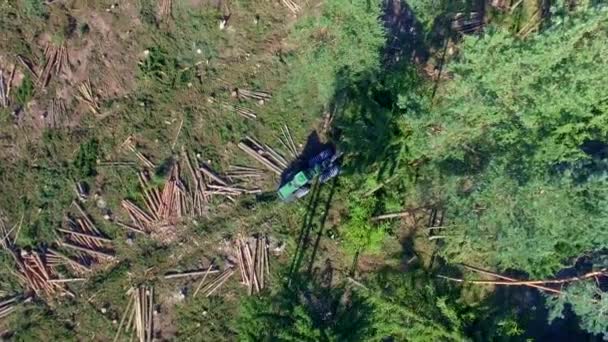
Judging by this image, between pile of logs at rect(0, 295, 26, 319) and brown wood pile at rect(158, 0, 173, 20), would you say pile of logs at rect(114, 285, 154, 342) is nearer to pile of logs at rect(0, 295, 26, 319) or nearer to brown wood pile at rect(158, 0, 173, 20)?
pile of logs at rect(0, 295, 26, 319)

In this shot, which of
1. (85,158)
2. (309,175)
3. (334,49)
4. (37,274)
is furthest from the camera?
(85,158)

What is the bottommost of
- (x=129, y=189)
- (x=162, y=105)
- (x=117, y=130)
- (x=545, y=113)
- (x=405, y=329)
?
(x=405, y=329)

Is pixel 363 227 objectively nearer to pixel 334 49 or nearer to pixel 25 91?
pixel 334 49

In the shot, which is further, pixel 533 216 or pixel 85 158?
pixel 85 158

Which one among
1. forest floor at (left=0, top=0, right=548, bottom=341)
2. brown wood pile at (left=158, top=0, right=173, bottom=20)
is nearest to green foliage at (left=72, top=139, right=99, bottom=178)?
forest floor at (left=0, top=0, right=548, bottom=341)

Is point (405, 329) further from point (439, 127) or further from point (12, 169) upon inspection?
point (12, 169)

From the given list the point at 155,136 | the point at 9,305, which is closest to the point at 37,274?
the point at 9,305

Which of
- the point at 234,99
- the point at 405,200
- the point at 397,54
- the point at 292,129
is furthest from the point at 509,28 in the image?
the point at 234,99

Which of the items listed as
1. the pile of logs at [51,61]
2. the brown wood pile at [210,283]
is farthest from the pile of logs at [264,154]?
the pile of logs at [51,61]
